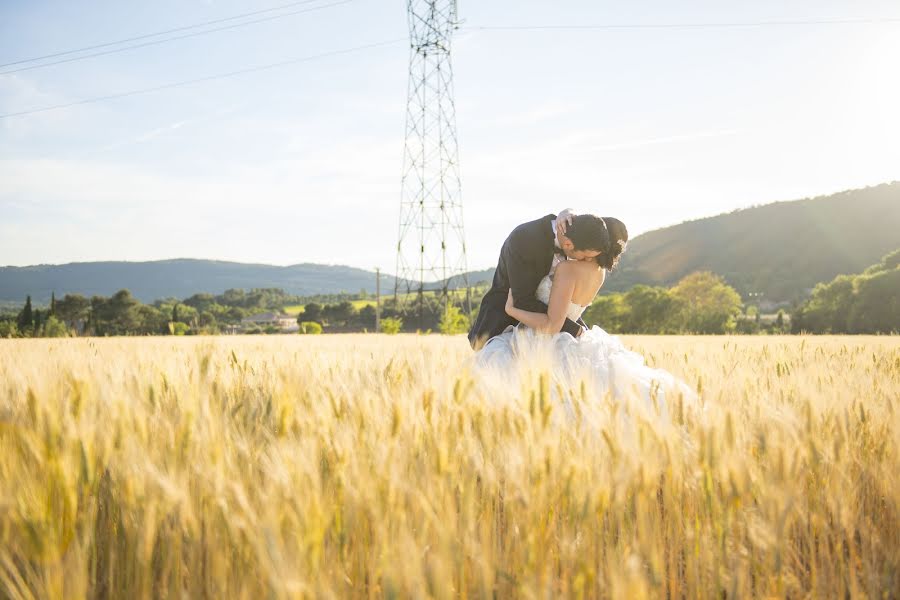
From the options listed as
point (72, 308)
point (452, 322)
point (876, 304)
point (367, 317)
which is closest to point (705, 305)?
point (876, 304)

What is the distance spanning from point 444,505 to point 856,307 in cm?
7327

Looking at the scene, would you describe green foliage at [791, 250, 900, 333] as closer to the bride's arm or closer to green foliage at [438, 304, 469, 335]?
green foliage at [438, 304, 469, 335]

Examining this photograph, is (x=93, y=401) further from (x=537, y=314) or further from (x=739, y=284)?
(x=739, y=284)

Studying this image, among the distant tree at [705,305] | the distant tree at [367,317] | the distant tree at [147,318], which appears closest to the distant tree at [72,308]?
the distant tree at [147,318]

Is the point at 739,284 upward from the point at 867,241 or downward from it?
downward

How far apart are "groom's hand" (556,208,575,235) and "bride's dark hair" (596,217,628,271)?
29 centimetres

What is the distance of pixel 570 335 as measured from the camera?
11.9ft

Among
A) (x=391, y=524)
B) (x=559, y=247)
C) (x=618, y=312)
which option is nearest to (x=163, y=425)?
(x=391, y=524)

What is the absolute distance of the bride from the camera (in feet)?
9.78

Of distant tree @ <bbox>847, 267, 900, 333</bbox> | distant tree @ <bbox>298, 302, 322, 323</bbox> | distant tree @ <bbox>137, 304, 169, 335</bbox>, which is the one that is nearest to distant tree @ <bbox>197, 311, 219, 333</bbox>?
distant tree @ <bbox>137, 304, 169, 335</bbox>

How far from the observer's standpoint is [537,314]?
3688 mm

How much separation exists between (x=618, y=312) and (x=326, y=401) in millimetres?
75513

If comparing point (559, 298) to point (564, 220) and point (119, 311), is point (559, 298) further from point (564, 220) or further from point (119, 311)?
point (119, 311)

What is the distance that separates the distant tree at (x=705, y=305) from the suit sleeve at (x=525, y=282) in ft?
211
